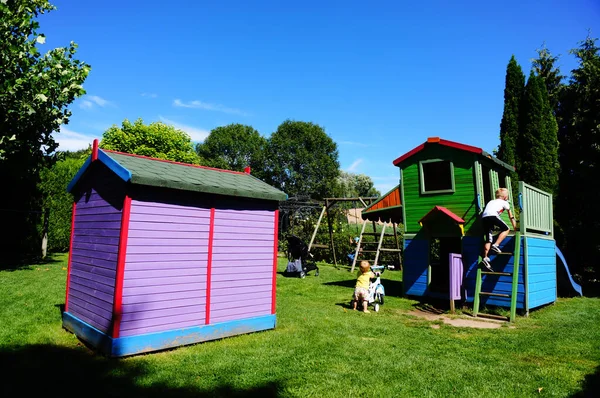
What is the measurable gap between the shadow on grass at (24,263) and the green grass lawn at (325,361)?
6.12 meters

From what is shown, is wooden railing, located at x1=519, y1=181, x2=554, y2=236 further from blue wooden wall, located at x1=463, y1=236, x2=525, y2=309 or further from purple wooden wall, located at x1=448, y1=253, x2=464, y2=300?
purple wooden wall, located at x1=448, y1=253, x2=464, y2=300

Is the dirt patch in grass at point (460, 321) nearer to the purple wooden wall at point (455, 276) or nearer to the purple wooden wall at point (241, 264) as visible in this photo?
the purple wooden wall at point (455, 276)

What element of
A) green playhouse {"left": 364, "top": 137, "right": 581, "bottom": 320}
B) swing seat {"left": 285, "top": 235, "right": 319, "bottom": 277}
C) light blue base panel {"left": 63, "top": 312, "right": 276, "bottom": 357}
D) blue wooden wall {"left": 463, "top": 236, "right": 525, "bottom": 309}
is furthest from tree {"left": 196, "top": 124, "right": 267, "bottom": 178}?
light blue base panel {"left": 63, "top": 312, "right": 276, "bottom": 357}

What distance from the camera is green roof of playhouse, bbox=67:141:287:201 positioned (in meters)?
5.64

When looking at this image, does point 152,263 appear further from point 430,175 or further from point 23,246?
point 23,246

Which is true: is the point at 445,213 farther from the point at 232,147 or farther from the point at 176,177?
the point at 232,147

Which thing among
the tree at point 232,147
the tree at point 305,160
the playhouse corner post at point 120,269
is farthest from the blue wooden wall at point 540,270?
the tree at point 232,147

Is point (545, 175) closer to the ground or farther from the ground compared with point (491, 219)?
farther from the ground

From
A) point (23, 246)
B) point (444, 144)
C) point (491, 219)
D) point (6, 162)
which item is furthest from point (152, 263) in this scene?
point (23, 246)

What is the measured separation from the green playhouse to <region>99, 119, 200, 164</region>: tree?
2602 centimetres

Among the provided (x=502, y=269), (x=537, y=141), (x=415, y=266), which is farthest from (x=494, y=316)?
(x=537, y=141)

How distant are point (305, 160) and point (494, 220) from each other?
130 feet

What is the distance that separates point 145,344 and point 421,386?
383 centimetres

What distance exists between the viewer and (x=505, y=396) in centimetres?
439
